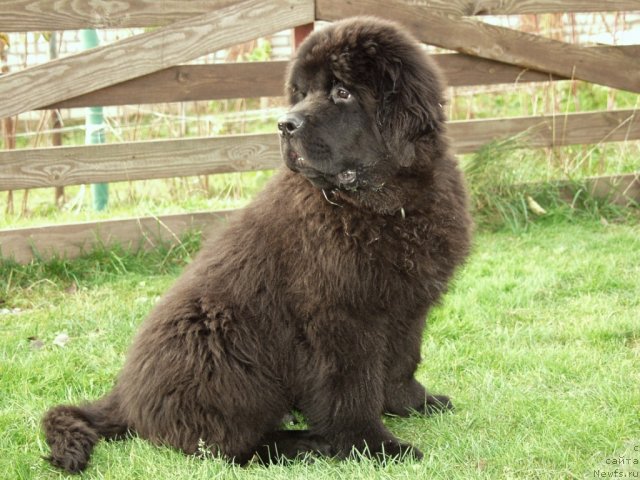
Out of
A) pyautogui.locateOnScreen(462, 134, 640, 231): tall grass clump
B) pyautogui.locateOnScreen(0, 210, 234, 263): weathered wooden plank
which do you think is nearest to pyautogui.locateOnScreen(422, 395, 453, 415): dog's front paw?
pyautogui.locateOnScreen(0, 210, 234, 263): weathered wooden plank

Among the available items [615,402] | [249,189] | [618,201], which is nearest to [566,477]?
[615,402]

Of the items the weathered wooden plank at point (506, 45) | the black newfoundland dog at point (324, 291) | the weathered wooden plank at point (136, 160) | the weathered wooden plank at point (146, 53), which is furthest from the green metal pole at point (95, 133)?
the black newfoundland dog at point (324, 291)

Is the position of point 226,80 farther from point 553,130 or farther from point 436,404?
point 436,404

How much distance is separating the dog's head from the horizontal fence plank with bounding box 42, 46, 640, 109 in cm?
258

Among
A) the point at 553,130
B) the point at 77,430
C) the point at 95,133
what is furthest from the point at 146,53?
the point at 553,130

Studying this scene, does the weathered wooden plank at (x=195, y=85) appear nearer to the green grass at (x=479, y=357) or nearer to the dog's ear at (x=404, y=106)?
the green grass at (x=479, y=357)

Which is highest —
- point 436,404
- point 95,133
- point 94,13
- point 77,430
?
point 94,13

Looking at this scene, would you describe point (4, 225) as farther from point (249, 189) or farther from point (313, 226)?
point (313, 226)

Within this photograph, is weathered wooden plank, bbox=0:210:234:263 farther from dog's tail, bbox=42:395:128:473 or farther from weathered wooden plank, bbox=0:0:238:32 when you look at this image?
dog's tail, bbox=42:395:128:473

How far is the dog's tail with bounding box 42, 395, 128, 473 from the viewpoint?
298 cm

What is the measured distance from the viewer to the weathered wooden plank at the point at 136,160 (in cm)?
528

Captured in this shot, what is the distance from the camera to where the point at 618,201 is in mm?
6551

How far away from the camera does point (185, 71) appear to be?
555cm

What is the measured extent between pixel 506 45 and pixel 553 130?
85cm
